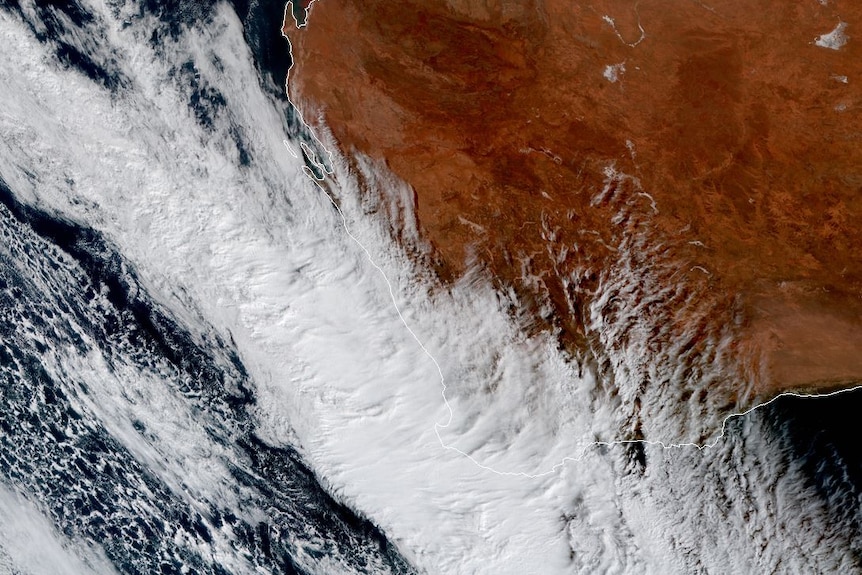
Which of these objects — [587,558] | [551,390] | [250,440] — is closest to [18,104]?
[250,440]

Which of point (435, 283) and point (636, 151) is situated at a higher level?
point (636, 151)

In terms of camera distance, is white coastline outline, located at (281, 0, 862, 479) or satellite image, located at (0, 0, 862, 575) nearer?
satellite image, located at (0, 0, 862, 575)

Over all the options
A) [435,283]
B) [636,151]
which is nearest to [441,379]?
[435,283]

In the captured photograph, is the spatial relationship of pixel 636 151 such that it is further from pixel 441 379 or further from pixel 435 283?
pixel 441 379

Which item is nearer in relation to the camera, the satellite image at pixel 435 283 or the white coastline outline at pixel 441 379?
the satellite image at pixel 435 283
